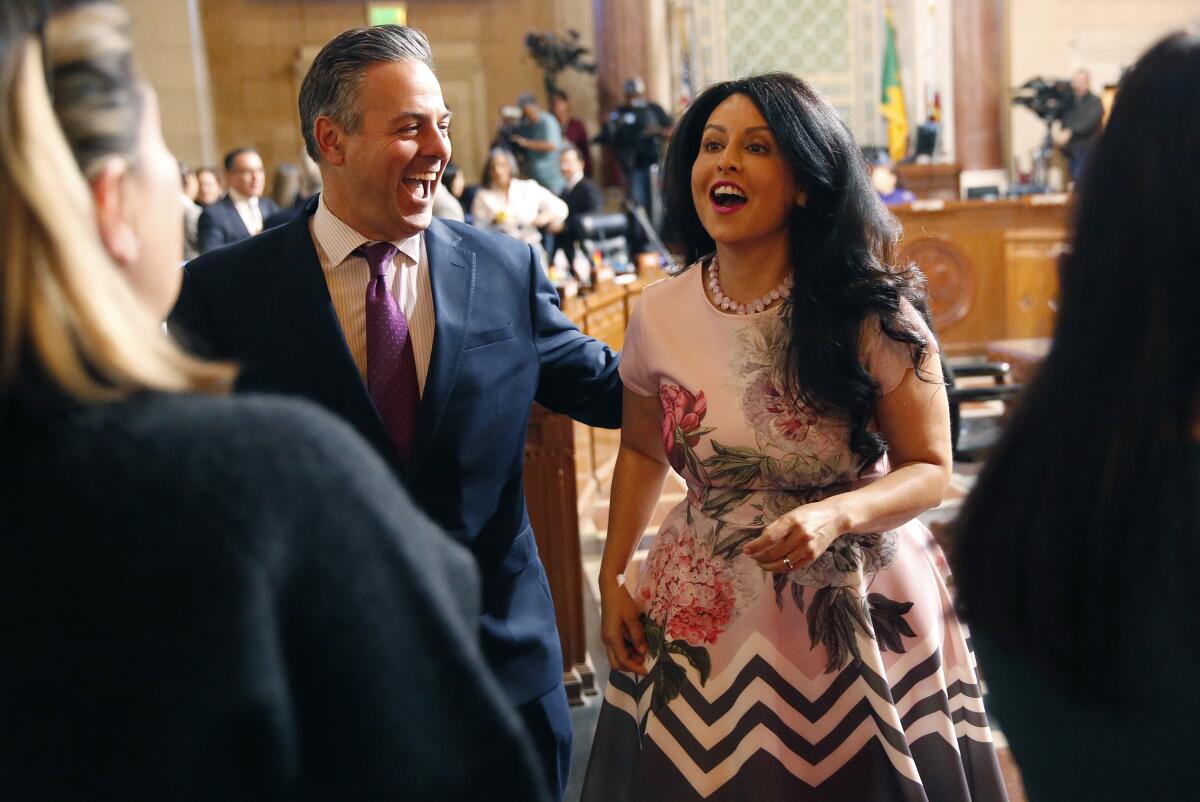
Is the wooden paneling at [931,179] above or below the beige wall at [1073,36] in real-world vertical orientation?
below

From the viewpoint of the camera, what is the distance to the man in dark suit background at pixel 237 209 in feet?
21.1

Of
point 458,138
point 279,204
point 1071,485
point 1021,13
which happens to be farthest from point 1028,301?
point 1071,485

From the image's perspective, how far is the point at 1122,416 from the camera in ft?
2.96

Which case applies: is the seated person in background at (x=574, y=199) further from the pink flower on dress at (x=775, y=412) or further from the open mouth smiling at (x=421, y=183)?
the pink flower on dress at (x=775, y=412)

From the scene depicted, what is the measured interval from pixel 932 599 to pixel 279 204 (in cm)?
739

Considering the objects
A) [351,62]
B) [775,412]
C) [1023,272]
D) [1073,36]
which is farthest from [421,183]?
[1073,36]

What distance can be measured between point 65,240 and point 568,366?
1362mm

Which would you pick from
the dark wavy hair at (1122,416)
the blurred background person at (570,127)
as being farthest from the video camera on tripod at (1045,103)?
the dark wavy hair at (1122,416)

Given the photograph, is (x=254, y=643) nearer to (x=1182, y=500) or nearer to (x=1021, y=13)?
(x=1182, y=500)

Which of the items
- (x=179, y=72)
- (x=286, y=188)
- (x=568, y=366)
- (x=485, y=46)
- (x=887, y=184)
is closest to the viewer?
(x=568, y=366)

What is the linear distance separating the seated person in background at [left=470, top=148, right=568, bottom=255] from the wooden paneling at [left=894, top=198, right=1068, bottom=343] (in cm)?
288

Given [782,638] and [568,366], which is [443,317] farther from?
[782,638]

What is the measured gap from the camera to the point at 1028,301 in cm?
937

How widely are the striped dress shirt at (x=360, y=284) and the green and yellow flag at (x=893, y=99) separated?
12156 mm
